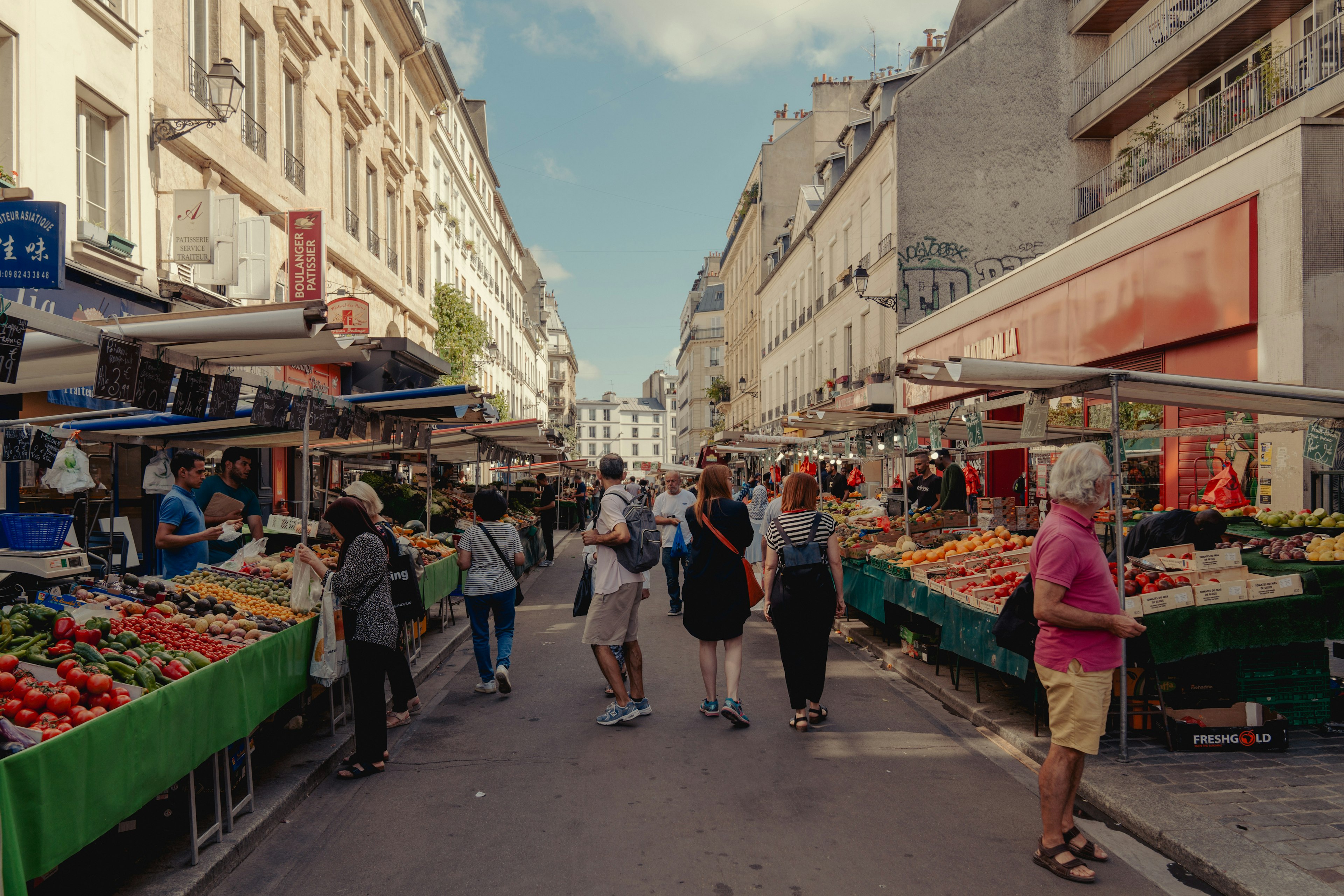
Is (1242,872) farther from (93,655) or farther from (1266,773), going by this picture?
(93,655)

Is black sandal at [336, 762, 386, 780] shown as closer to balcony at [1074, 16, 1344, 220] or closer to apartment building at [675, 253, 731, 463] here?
balcony at [1074, 16, 1344, 220]

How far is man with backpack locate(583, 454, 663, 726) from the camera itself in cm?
670

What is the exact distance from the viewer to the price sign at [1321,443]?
7.02 m

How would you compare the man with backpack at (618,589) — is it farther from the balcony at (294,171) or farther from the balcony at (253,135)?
the balcony at (294,171)

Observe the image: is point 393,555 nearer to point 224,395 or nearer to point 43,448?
point 224,395

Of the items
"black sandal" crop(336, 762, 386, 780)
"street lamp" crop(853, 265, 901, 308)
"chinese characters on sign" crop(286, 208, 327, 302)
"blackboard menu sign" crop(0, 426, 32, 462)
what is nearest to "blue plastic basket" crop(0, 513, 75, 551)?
"blackboard menu sign" crop(0, 426, 32, 462)

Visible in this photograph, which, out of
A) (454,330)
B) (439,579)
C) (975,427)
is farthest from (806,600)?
(454,330)

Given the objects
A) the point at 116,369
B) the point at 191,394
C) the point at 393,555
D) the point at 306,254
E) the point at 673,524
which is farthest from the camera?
the point at 306,254

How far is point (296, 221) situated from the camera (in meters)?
15.8

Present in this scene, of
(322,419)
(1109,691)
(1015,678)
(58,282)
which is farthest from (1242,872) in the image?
(58,282)

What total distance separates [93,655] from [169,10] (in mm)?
11534

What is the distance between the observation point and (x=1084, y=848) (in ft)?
14.0

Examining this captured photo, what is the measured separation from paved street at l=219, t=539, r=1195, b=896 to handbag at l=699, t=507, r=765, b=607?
91 centimetres

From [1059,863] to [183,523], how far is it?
682cm
